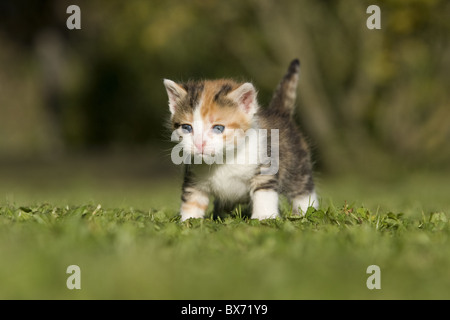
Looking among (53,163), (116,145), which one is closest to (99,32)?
(116,145)

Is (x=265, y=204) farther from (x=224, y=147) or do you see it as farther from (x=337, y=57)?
(x=337, y=57)

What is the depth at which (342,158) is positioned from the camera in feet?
49.6

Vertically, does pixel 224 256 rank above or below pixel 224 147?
below

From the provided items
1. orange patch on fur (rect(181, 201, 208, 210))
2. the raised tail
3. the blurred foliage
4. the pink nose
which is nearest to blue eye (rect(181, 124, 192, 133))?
the pink nose

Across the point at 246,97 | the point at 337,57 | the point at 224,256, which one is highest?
the point at 337,57

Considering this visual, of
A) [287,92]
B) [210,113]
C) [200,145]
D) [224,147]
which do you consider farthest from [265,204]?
[287,92]

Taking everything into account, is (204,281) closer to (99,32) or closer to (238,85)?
(238,85)

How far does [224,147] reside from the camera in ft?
16.2

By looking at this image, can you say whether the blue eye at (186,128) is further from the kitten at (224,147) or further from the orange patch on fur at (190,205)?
the orange patch on fur at (190,205)

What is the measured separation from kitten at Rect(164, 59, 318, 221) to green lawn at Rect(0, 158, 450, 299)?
0.40 metres

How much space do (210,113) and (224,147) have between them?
0.96ft

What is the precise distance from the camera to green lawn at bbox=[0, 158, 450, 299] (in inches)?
115

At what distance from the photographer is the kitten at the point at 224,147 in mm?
4938

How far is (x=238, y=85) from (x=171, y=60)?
51.8 feet
